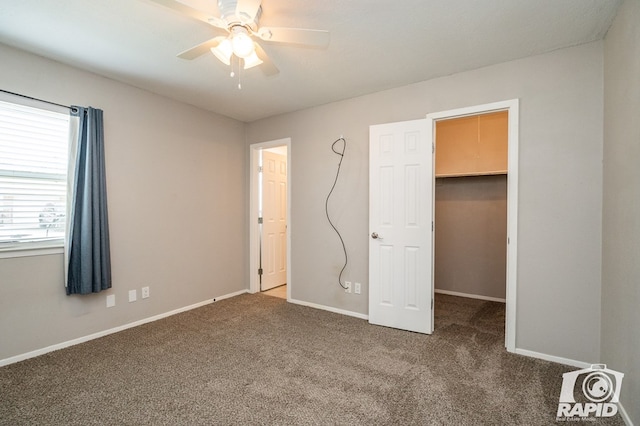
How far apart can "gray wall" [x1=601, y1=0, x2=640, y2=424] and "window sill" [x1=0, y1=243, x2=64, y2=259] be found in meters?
4.12

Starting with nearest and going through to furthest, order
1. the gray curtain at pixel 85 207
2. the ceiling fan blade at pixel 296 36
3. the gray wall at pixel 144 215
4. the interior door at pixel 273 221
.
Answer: the ceiling fan blade at pixel 296 36 → the gray wall at pixel 144 215 → the gray curtain at pixel 85 207 → the interior door at pixel 273 221

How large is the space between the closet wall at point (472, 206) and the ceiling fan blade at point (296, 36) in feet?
8.84

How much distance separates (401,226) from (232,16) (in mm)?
2273

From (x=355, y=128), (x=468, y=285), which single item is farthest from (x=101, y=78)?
(x=468, y=285)

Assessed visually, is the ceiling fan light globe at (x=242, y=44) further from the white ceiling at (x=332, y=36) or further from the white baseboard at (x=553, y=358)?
the white baseboard at (x=553, y=358)

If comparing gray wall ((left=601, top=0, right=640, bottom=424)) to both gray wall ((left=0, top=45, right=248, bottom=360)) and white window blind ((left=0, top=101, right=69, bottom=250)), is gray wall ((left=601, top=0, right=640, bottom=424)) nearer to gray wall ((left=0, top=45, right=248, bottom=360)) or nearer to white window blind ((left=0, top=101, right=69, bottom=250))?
gray wall ((left=0, top=45, right=248, bottom=360))

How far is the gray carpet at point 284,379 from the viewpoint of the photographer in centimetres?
176

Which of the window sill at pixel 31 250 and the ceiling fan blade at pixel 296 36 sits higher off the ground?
the ceiling fan blade at pixel 296 36

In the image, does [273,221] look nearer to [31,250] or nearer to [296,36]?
[31,250]

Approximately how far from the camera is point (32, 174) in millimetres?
2475

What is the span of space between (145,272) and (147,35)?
2306 mm

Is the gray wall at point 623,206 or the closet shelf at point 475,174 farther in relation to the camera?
the closet shelf at point 475,174

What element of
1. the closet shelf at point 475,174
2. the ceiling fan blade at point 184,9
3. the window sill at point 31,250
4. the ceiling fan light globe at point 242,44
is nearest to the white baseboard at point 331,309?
the closet shelf at point 475,174

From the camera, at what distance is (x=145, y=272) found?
323 cm
